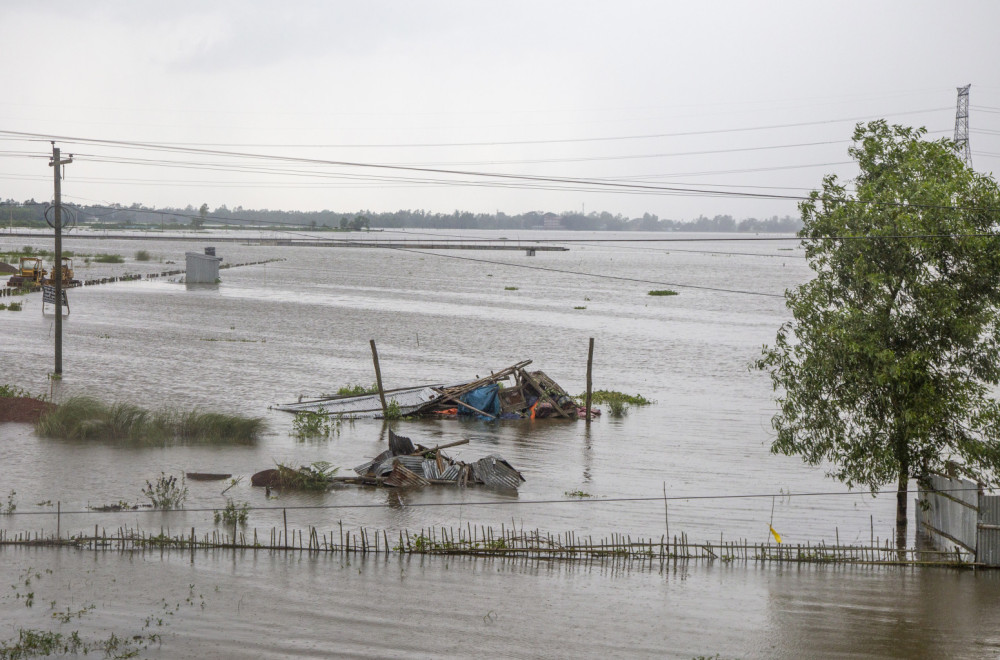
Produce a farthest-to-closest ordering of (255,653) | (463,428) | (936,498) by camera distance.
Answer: (463,428) → (936,498) → (255,653)

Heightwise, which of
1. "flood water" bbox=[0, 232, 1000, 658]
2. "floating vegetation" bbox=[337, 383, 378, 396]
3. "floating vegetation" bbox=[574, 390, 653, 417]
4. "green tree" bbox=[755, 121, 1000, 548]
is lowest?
"flood water" bbox=[0, 232, 1000, 658]

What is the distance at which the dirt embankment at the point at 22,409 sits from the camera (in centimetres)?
2842

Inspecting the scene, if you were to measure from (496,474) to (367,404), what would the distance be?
396 inches

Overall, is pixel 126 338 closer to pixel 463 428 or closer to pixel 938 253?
pixel 463 428

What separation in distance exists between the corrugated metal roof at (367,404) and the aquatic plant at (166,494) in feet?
31.5

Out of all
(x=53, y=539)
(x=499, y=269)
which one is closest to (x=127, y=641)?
(x=53, y=539)

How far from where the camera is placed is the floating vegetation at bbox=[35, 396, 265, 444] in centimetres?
2695

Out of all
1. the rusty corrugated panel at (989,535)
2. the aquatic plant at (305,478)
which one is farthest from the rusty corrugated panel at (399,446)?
the rusty corrugated panel at (989,535)

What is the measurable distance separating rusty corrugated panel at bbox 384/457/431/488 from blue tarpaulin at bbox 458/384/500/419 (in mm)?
9176

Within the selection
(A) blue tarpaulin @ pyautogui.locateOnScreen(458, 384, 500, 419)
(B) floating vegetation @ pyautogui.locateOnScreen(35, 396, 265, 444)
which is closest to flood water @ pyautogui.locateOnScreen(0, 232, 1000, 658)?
(B) floating vegetation @ pyautogui.locateOnScreen(35, 396, 265, 444)

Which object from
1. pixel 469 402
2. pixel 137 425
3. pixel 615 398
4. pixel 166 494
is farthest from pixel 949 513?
pixel 137 425

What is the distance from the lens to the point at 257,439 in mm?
27891

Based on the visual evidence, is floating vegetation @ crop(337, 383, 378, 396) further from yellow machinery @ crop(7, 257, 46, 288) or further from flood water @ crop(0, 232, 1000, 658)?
yellow machinery @ crop(7, 257, 46, 288)

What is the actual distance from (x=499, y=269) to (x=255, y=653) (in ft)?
444
